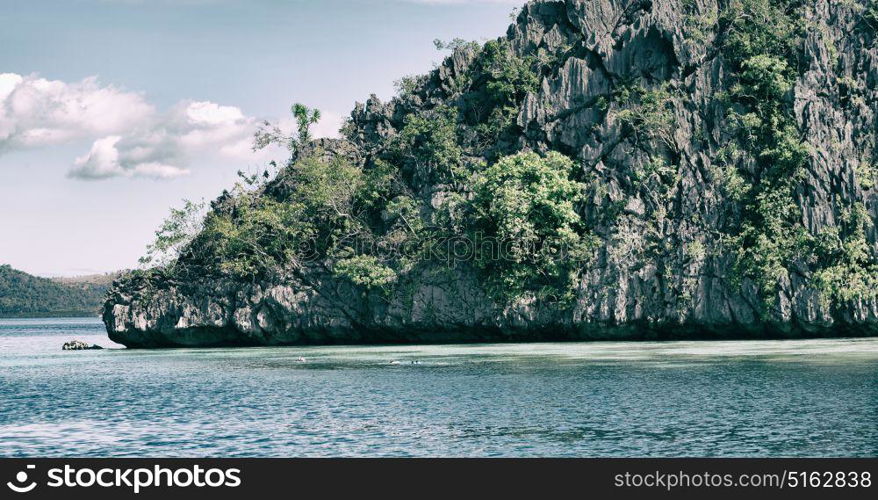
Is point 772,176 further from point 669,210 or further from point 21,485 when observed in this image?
point 21,485

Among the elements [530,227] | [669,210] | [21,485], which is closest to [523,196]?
[530,227]

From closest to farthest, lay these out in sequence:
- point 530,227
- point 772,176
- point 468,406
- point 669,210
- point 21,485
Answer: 1. point 21,485
2. point 468,406
3. point 772,176
4. point 530,227
5. point 669,210

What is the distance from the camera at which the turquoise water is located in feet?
76.6

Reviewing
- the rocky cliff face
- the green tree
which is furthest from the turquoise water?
the green tree

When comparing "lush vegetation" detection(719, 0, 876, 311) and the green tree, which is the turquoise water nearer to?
"lush vegetation" detection(719, 0, 876, 311)

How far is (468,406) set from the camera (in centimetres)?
3014

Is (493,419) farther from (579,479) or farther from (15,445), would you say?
(15,445)

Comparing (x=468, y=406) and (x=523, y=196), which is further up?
(x=523, y=196)

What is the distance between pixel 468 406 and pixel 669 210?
35.5 meters

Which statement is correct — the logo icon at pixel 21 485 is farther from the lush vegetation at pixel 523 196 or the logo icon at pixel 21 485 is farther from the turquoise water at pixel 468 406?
the lush vegetation at pixel 523 196

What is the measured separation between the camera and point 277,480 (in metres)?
19.2

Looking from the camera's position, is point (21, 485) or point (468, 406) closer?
point (21, 485)

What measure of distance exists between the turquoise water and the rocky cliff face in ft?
26.9

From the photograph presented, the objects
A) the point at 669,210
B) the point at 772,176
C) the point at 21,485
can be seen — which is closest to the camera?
the point at 21,485
